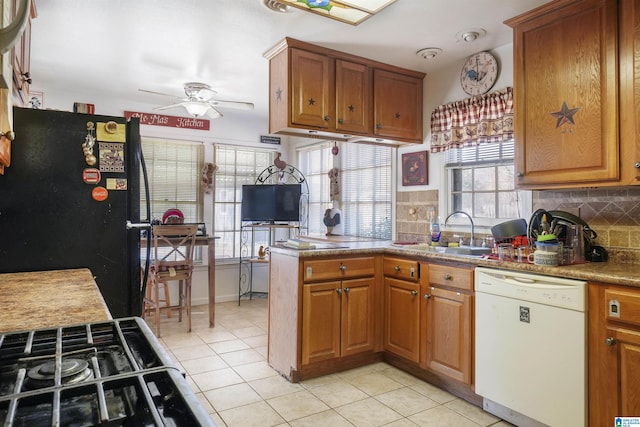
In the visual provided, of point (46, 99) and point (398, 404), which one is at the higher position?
point (46, 99)

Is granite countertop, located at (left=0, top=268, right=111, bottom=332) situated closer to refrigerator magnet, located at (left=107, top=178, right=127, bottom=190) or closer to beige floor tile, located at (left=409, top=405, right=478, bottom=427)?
refrigerator magnet, located at (left=107, top=178, right=127, bottom=190)

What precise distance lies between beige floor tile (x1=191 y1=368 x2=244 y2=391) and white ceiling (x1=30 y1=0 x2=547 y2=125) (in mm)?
2394

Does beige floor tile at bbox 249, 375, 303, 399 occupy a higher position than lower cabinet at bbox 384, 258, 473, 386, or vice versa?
lower cabinet at bbox 384, 258, 473, 386

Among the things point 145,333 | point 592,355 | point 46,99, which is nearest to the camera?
point 145,333

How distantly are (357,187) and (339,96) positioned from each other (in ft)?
4.88

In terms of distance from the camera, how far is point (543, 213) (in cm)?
241

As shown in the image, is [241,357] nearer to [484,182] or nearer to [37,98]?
[484,182]

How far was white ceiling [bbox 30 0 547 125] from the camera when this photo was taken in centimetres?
243

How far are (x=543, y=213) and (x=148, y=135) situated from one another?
4136mm

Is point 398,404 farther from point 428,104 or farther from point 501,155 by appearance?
point 428,104

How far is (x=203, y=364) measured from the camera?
10.3ft

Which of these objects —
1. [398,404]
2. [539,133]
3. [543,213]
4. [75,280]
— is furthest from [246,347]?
[539,133]

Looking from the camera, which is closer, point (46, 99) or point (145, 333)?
point (145, 333)

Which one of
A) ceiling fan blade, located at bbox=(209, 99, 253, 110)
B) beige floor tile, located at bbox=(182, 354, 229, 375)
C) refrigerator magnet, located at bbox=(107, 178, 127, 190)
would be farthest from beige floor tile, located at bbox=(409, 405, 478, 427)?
ceiling fan blade, located at bbox=(209, 99, 253, 110)
